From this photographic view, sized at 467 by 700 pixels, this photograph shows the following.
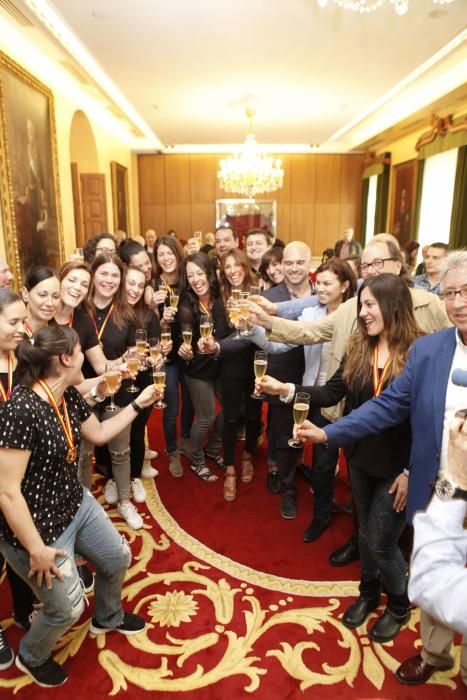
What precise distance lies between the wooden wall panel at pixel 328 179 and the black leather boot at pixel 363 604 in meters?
12.9

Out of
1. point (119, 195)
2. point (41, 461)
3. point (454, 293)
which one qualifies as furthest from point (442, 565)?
point (119, 195)

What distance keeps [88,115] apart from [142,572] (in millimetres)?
8231

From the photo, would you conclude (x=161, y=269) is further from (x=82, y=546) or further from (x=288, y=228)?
(x=288, y=228)

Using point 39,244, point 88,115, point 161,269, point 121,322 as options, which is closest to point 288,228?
point 88,115

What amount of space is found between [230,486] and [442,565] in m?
2.61

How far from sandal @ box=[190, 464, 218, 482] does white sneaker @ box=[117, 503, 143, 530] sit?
682mm

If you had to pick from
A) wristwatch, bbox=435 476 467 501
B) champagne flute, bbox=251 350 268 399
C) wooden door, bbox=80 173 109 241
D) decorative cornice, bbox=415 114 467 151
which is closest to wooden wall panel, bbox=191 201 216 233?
wooden door, bbox=80 173 109 241

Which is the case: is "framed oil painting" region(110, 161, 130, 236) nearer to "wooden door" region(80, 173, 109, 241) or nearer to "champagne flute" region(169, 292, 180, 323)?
"wooden door" region(80, 173, 109, 241)

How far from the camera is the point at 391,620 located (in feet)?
7.73

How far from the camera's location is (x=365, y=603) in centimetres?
246

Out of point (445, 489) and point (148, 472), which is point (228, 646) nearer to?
point (445, 489)

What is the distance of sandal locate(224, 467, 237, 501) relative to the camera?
3555 mm

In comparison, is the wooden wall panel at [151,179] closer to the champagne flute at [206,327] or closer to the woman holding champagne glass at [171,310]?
the woman holding champagne glass at [171,310]

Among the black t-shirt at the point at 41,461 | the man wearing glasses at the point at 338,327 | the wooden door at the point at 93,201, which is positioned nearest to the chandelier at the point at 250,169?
the wooden door at the point at 93,201
